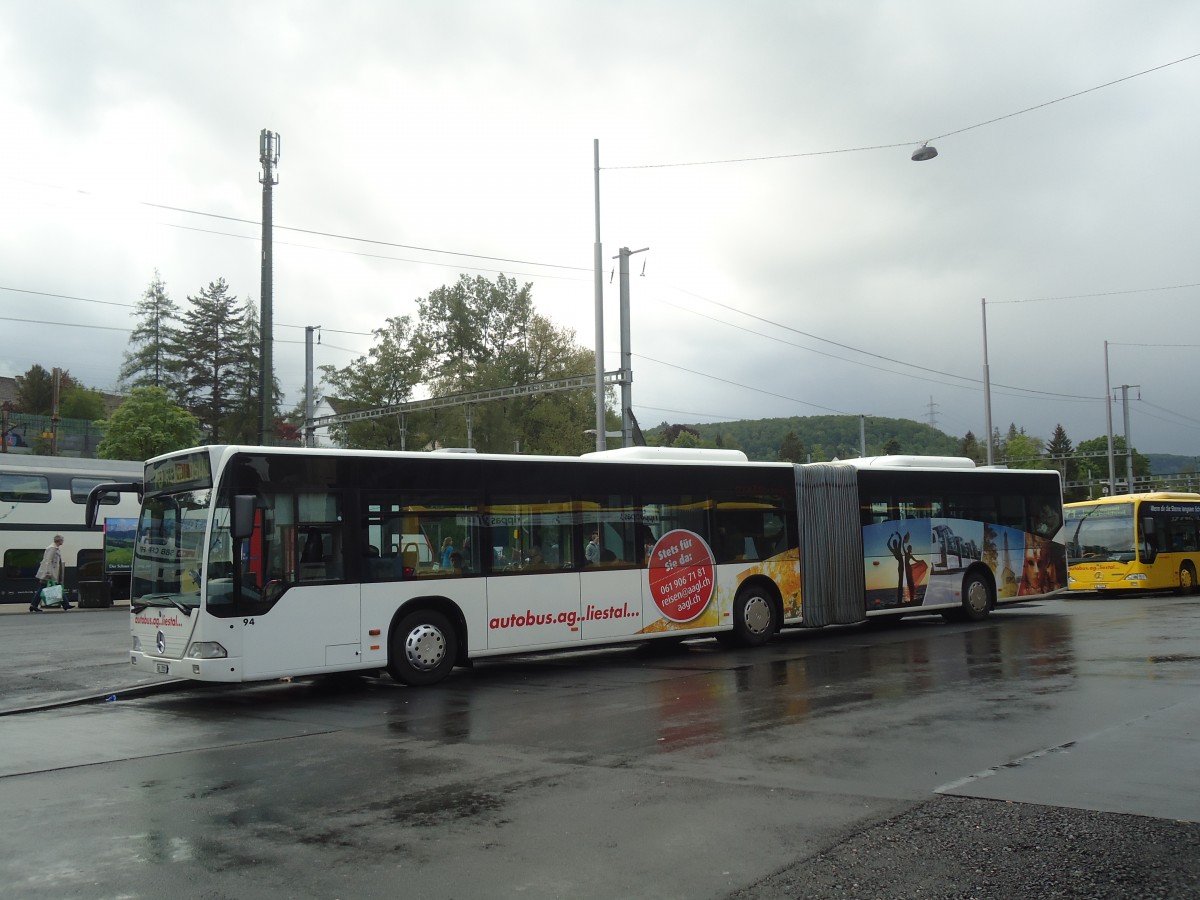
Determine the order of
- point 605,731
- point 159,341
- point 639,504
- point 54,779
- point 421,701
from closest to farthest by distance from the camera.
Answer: point 54,779, point 605,731, point 421,701, point 639,504, point 159,341

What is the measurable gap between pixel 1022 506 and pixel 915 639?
19.9 feet

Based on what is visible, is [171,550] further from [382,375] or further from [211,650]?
[382,375]

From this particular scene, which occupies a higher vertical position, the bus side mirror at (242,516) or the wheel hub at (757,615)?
the bus side mirror at (242,516)

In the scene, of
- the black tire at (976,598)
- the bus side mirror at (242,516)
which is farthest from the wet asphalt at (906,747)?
the black tire at (976,598)

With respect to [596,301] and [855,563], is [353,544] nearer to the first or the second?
[855,563]

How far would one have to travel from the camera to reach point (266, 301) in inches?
935

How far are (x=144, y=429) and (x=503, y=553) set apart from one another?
55397 mm

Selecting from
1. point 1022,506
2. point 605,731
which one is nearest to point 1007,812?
point 605,731

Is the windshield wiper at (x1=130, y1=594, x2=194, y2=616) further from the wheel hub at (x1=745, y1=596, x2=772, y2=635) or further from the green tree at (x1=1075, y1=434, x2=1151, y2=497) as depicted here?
the green tree at (x1=1075, y1=434, x2=1151, y2=497)

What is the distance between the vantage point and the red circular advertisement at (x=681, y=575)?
1634 centimetres

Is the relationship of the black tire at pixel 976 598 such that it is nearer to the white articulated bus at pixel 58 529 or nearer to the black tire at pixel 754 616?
the black tire at pixel 754 616

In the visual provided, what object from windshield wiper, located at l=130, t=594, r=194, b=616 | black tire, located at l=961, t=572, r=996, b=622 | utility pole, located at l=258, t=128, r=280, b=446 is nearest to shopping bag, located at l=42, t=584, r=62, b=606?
utility pole, located at l=258, t=128, r=280, b=446

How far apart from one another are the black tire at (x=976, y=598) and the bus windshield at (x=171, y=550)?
1540cm

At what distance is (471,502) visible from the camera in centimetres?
1431
